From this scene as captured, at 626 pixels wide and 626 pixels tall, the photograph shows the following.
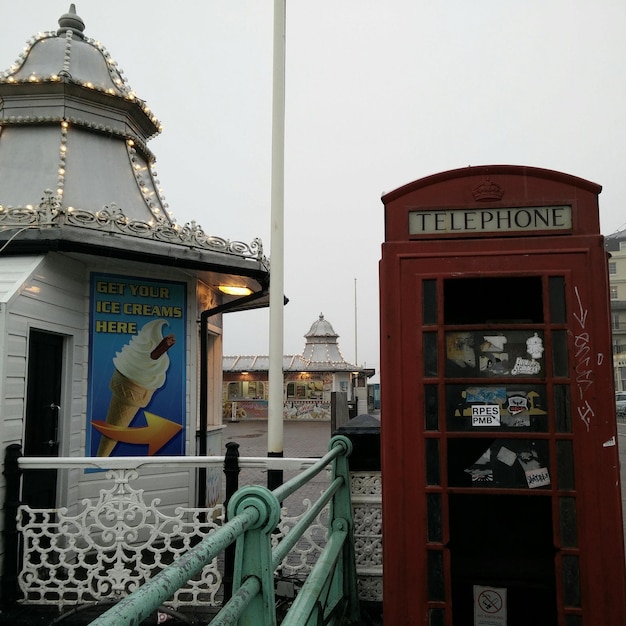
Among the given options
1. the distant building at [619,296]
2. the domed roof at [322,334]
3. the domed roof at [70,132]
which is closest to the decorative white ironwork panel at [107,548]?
the domed roof at [70,132]

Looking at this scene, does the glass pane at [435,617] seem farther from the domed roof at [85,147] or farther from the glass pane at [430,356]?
the domed roof at [85,147]

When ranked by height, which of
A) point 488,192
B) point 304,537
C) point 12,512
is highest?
point 488,192

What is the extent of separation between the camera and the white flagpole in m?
6.40

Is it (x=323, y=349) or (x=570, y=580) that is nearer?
(x=570, y=580)

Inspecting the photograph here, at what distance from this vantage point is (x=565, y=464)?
3.31 metres

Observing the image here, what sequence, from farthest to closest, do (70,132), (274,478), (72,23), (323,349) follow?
(323,349), (72,23), (70,132), (274,478)

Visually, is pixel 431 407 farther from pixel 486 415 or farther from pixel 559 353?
pixel 559 353

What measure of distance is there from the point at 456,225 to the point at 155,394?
16.7ft

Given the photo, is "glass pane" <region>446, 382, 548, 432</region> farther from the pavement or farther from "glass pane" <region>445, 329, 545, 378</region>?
the pavement

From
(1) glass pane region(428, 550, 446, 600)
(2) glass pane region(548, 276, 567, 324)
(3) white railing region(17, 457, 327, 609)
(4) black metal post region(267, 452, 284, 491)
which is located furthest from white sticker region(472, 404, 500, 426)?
(4) black metal post region(267, 452, 284, 491)

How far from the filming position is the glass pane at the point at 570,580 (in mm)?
3275

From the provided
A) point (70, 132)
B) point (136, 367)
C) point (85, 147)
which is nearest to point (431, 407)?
point (136, 367)

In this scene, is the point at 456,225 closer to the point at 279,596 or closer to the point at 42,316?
the point at 279,596

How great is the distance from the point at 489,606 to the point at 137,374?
5.11 metres
